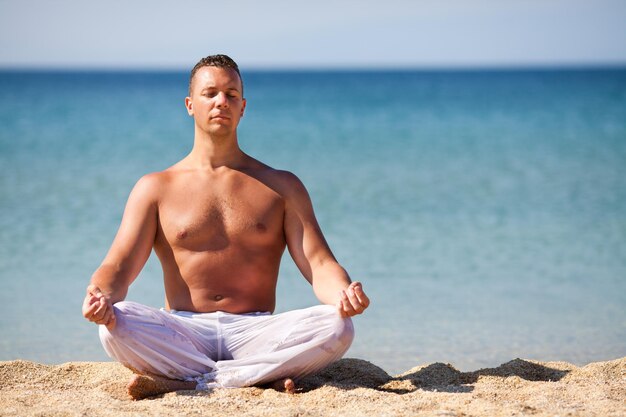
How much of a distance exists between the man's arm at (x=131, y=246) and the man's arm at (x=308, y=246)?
0.61 m

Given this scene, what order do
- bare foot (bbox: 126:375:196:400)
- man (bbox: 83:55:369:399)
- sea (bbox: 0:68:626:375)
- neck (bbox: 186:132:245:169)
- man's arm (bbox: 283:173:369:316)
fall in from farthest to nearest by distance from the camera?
sea (bbox: 0:68:626:375) < neck (bbox: 186:132:245:169) < man's arm (bbox: 283:173:369:316) < man (bbox: 83:55:369:399) < bare foot (bbox: 126:375:196:400)

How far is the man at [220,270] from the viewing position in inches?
158

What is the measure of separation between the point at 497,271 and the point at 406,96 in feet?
109

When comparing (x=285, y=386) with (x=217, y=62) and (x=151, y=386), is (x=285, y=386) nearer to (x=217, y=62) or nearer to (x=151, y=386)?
(x=151, y=386)

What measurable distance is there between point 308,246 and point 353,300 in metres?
0.55

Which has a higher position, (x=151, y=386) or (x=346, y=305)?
(x=346, y=305)

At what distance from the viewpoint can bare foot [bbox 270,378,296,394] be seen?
402 centimetres

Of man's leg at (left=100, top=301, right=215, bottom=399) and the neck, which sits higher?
the neck

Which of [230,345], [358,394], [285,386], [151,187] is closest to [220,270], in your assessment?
[230,345]

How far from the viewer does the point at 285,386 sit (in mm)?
4035

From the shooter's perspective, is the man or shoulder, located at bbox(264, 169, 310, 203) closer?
the man

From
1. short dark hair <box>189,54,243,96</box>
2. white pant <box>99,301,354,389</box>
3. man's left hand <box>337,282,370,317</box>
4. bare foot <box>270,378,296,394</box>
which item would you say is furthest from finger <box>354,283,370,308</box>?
short dark hair <box>189,54,243,96</box>

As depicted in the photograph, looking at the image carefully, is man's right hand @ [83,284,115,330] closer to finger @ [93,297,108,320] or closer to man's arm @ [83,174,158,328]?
finger @ [93,297,108,320]

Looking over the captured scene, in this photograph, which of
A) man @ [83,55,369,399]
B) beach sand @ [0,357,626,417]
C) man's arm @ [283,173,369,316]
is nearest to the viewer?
beach sand @ [0,357,626,417]
